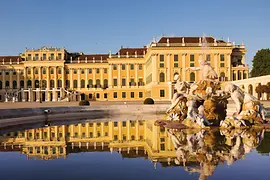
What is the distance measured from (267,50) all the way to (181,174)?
57.9m

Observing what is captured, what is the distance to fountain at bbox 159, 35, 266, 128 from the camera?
47.0 ft

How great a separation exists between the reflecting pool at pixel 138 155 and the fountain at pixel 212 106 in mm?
962

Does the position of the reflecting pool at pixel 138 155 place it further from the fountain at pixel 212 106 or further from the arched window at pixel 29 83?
the arched window at pixel 29 83

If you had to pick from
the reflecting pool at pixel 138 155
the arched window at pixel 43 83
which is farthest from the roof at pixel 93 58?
the reflecting pool at pixel 138 155

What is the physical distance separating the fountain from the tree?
46563 millimetres

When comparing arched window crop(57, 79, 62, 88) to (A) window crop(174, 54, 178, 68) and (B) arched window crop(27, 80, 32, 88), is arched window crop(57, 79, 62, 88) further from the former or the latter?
(A) window crop(174, 54, 178, 68)

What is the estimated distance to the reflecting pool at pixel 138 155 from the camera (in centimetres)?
733

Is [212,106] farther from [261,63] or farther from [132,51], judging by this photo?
[132,51]

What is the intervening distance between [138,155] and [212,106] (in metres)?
6.77

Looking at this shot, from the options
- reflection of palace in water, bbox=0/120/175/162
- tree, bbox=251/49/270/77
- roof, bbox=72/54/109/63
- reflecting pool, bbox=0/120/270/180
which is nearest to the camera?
reflecting pool, bbox=0/120/270/180

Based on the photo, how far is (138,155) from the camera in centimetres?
945

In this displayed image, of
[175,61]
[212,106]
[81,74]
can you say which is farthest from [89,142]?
[81,74]

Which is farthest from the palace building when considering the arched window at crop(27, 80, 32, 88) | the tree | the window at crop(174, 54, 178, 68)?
the window at crop(174, 54, 178, 68)

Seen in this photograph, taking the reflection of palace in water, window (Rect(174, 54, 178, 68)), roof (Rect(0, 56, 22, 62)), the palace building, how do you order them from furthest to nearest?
1. roof (Rect(0, 56, 22, 62))
2. the palace building
3. window (Rect(174, 54, 178, 68))
4. the reflection of palace in water
